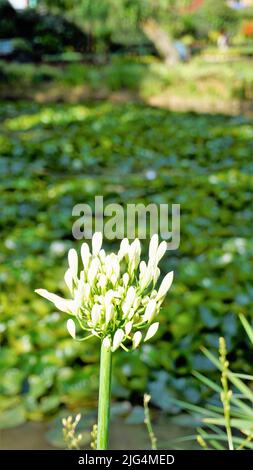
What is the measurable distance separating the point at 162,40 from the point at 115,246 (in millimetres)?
16235

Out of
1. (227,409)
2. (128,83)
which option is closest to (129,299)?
(227,409)

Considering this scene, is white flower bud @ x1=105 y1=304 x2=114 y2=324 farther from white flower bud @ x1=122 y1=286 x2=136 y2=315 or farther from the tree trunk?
the tree trunk

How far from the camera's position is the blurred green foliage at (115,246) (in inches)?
103

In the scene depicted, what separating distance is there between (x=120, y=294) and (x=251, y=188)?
18.4ft

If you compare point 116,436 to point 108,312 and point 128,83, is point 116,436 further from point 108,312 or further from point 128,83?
point 128,83

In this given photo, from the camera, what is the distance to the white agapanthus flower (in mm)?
546

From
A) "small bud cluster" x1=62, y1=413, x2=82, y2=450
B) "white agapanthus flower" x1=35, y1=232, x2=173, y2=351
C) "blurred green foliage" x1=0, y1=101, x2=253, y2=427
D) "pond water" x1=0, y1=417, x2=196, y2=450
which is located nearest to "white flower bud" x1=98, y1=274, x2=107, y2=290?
"white agapanthus flower" x1=35, y1=232, x2=173, y2=351

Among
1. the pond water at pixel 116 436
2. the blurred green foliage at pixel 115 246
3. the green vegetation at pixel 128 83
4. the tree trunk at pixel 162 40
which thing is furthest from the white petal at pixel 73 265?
the tree trunk at pixel 162 40

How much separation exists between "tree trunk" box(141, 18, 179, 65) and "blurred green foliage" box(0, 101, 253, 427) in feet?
34.6

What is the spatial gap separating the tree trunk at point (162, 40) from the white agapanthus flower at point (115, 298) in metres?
19.1

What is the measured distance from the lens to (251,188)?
605 cm

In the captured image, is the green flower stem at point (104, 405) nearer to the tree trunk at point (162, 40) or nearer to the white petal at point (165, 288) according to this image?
the white petal at point (165, 288)
